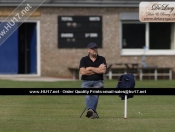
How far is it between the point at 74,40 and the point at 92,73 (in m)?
15.0

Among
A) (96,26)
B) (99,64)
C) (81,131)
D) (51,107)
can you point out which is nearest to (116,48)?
(96,26)

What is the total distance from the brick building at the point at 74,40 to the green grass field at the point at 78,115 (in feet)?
29.3

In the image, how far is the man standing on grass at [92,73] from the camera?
1541 cm

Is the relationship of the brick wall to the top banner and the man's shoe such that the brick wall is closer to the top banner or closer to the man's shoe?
the top banner

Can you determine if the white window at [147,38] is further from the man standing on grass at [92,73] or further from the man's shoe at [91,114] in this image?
the man's shoe at [91,114]

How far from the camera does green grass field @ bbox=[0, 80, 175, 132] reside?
46.4 feet

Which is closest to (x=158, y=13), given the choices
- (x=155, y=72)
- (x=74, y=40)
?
(x=155, y=72)

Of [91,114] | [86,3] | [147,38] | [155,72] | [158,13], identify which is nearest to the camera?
[91,114]

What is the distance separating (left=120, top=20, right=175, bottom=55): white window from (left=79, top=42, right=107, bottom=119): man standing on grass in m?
15.3

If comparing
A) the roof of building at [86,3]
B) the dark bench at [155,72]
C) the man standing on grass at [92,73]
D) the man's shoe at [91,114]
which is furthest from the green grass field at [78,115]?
the roof of building at [86,3]

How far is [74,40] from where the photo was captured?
30.5 meters

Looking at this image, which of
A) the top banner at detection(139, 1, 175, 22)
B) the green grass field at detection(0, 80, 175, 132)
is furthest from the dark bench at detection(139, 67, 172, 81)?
the top banner at detection(139, 1, 175, 22)

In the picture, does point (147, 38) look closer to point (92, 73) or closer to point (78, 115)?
point (78, 115)

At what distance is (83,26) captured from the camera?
30531 millimetres
